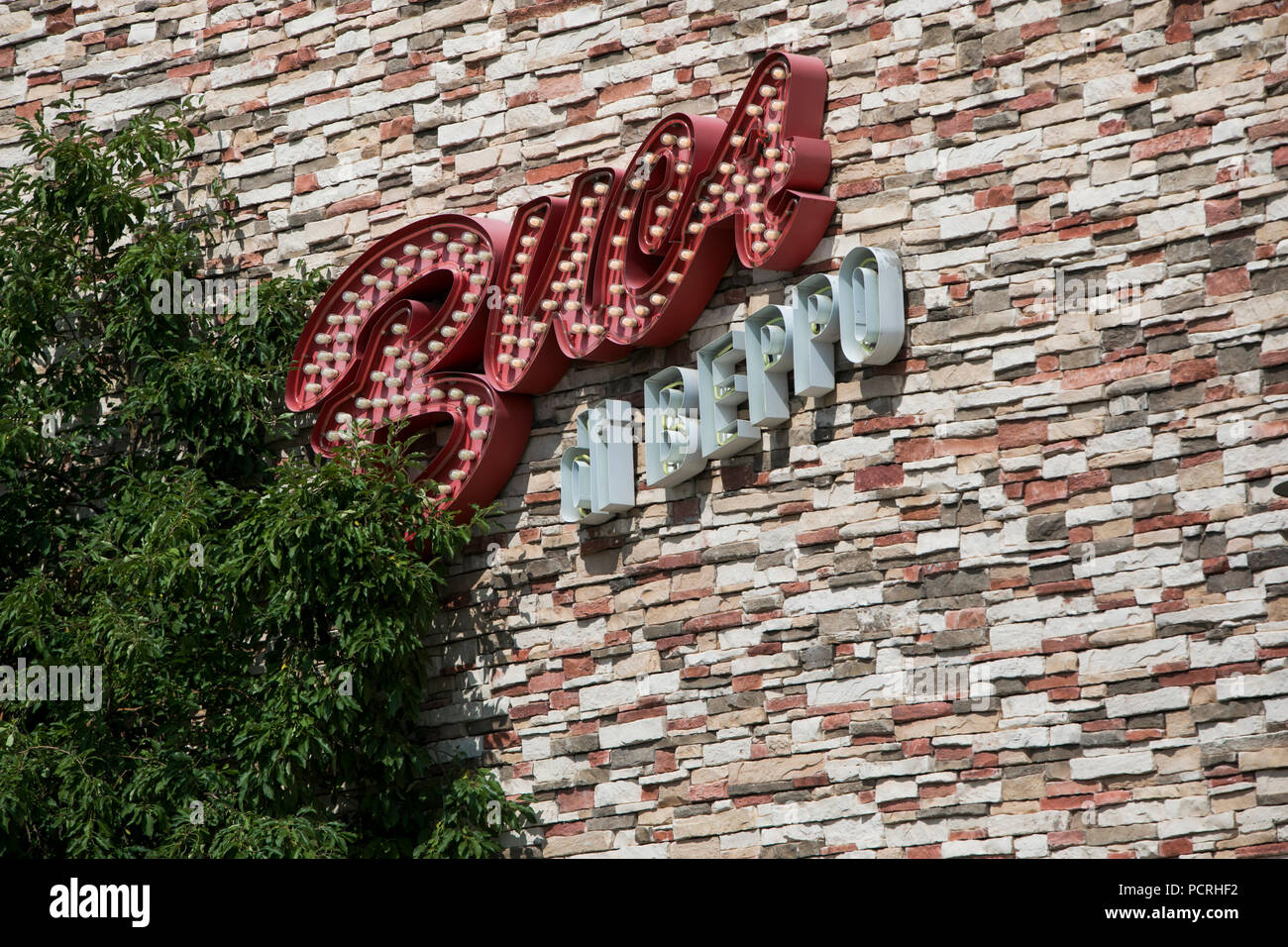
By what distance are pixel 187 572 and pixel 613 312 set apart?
7.91 feet

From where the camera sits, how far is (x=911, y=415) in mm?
7742

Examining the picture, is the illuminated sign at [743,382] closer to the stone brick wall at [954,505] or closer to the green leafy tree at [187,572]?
the stone brick wall at [954,505]

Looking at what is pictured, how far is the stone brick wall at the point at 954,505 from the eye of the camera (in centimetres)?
715

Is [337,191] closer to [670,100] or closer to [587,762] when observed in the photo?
[670,100]

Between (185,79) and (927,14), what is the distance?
4.42 meters

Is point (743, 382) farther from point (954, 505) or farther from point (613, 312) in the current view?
point (954, 505)

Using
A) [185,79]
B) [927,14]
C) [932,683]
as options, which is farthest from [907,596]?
[185,79]

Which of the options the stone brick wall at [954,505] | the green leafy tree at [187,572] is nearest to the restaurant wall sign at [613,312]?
the stone brick wall at [954,505]

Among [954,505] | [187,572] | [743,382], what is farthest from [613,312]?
[187,572]

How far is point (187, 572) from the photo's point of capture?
27.8 ft

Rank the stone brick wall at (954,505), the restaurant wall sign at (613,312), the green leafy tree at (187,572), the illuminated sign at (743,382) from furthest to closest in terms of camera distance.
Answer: the green leafy tree at (187,572) < the restaurant wall sign at (613,312) < the illuminated sign at (743,382) < the stone brick wall at (954,505)

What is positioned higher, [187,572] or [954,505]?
[187,572]

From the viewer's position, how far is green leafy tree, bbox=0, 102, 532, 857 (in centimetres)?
823

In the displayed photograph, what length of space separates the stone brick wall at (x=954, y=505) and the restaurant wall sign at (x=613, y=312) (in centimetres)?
16
